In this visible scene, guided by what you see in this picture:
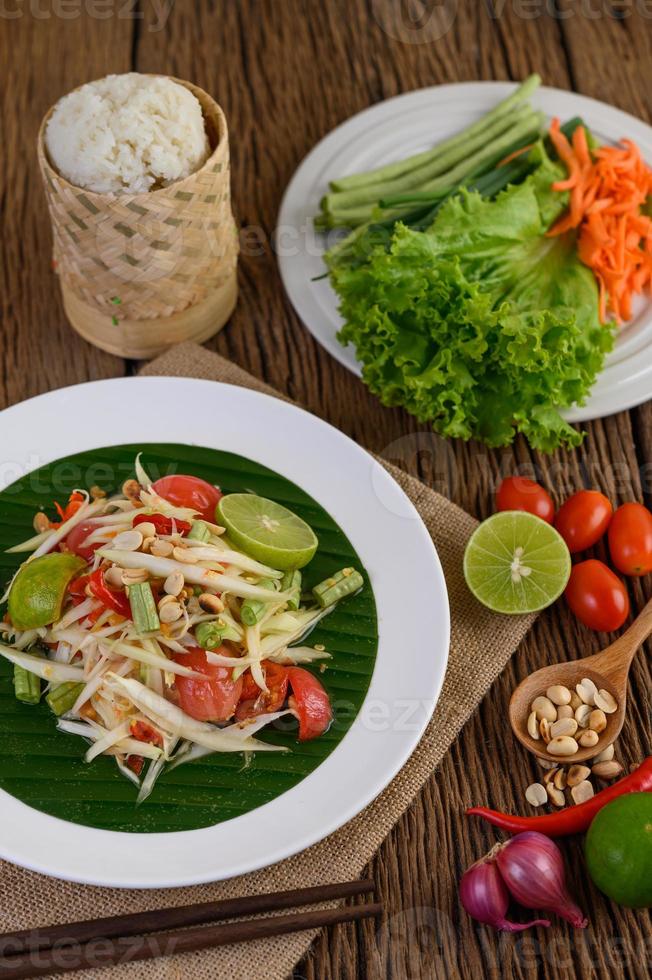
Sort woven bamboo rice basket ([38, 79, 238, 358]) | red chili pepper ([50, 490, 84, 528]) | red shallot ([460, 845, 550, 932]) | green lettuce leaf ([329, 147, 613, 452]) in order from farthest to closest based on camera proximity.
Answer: green lettuce leaf ([329, 147, 613, 452]), woven bamboo rice basket ([38, 79, 238, 358]), red chili pepper ([50, 490, 84, 528]), red shallot ([460, 845, 550, 932])

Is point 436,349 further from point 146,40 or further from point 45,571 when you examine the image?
point 146,40

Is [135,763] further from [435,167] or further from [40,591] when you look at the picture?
[435,167]

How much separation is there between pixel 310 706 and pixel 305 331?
1.61m

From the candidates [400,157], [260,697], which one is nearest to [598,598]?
[260,697]

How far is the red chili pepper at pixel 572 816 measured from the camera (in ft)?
8.24

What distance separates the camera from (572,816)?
8.26 ft

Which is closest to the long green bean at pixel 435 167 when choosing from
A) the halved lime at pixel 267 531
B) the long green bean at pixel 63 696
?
the halved lime at pixel 267 531

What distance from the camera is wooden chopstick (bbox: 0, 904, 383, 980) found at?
2262 mm

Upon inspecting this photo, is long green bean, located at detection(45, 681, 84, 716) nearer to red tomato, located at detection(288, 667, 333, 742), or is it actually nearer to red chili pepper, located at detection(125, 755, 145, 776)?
red chili pepper, located at detection(125, 755, 145, 776)

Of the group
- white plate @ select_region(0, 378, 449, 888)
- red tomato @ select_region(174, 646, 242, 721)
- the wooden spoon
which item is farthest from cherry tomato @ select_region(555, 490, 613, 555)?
red tomato @ select_region(174, 646, 242, 721)

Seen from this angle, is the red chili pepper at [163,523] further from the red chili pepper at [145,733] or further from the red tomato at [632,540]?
the red tomato at [632,540]

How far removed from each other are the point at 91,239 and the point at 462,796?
1928mm

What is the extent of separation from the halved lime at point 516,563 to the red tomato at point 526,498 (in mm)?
156

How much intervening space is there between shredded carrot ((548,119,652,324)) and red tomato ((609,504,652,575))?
0.83 metres
